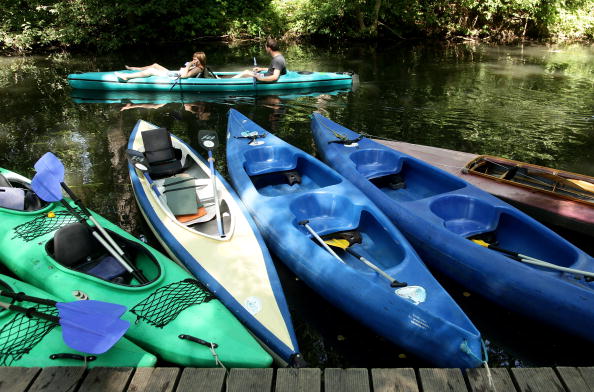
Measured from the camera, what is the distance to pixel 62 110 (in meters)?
9.30

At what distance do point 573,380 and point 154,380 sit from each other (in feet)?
8.01

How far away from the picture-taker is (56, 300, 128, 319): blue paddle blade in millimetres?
2809

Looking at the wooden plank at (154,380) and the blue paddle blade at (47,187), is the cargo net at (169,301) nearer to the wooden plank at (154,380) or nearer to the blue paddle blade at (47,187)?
the wooden plank at (154,380)

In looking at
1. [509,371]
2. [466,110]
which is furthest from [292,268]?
[466,110]

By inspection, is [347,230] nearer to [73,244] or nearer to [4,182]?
[73,244]

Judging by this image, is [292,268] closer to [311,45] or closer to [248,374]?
[248,374]

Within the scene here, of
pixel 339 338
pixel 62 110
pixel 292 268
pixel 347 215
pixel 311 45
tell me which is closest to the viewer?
pixel 339 338

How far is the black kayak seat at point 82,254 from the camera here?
3.73m

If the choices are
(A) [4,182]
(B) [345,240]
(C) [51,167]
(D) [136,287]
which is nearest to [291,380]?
(D) [136,287]

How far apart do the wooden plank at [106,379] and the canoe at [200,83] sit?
7.85 metres

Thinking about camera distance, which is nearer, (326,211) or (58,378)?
(58,378)

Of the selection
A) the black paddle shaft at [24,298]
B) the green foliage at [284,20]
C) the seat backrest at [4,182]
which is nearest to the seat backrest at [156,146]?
the seat backrest at [4,182]

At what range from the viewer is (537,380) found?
2.51 m

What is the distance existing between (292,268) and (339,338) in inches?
30.8
